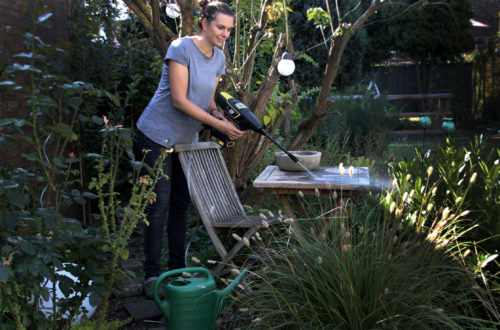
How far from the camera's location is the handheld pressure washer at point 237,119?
3.42 m

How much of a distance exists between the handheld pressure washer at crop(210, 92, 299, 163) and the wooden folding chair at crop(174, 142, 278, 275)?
0.23 m

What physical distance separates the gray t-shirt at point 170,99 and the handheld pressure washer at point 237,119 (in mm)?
128

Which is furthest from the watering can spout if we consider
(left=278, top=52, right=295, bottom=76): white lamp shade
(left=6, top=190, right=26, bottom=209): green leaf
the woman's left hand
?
(left=278, top=52, right=295, bottom=76): white lamp shade

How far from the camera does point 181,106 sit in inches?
129

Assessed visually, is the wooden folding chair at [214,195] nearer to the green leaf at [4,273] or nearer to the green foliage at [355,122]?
the green leaf at [4,273]

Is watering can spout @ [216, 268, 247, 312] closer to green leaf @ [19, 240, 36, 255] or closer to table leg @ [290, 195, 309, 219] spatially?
green leaf @ [19, 240, 36, 255]

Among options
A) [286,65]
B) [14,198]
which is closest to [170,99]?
[286,65]

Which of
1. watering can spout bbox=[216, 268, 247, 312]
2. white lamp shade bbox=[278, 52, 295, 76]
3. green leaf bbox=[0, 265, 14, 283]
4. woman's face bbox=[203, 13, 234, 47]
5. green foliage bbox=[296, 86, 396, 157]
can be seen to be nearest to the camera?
green leaf bbox=[0, 265, 14, 283]

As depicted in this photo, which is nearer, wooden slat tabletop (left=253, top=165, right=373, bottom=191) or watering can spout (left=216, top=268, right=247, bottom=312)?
watering can spout (left=216, top=268, right=247, bottom=312)

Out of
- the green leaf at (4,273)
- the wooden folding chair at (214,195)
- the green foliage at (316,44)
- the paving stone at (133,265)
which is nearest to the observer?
the green leaf at (4,273)

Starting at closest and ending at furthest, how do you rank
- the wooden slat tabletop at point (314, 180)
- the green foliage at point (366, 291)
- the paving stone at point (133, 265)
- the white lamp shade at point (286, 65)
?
1. the green foliage at point (366, 291)
2. the wooden slat tabletop at point (314, 180)
3. the paving stone at point (133, 265)
4. the white lamp shade at point (286, 65)

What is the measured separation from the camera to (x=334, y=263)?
2.23 m

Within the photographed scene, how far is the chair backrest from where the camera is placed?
355cm

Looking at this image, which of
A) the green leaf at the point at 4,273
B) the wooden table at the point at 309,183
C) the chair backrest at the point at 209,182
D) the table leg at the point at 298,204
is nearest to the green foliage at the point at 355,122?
the chair backrest at the point at 209,182
